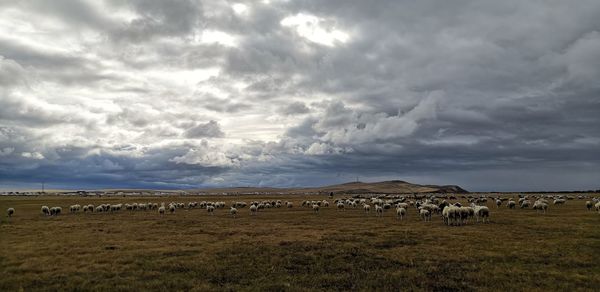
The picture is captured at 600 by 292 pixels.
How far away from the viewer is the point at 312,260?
19.6m

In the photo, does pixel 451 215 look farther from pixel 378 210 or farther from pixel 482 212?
pixel 378 210

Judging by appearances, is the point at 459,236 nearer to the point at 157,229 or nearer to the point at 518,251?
the point at 518,251

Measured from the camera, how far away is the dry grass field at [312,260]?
49.7 feet

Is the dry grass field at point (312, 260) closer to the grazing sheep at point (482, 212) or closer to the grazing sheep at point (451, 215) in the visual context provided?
the grazing sheep at point (451, 215)

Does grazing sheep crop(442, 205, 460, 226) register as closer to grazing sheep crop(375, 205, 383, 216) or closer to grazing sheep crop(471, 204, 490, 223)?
grazing sheep crop(471, 204, 490, 223)

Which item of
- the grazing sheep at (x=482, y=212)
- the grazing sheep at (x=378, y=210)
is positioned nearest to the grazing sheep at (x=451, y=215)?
the grazing sheep at (x=482, y=212)

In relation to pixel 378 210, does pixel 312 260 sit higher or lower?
higher

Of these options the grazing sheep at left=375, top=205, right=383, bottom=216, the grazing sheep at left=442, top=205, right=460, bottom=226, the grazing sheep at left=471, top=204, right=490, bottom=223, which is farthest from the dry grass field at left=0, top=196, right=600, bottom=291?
the grazing sheep at left=375, top=205, right=383, bottom=216

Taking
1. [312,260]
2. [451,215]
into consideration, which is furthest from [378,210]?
[312,260]

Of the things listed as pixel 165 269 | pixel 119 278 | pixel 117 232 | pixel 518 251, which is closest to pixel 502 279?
pixel 518 251

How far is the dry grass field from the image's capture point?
15148mm

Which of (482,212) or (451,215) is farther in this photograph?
(482,212)

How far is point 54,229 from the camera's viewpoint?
1398 inches

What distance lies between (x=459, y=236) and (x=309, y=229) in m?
12.9
